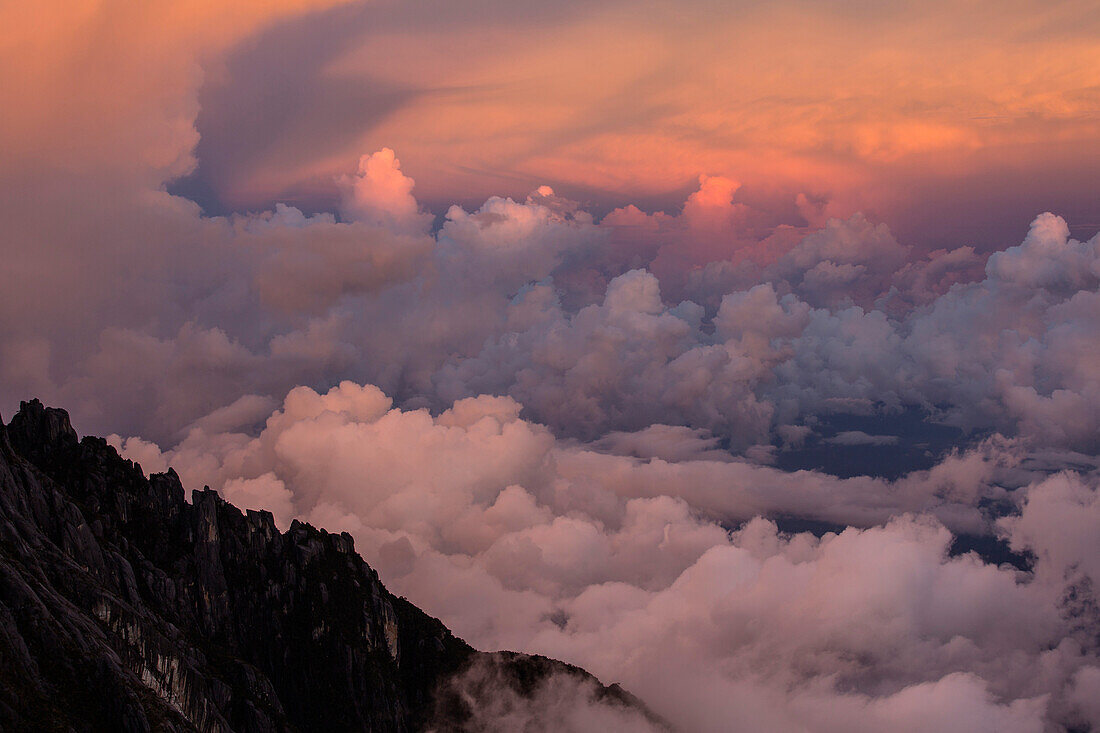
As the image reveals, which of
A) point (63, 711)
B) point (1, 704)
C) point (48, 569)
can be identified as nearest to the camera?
point (1, 704)

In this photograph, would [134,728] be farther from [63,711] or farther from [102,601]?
[102,601]

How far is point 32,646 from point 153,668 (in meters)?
50.4

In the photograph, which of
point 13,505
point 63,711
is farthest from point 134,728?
point 13,505

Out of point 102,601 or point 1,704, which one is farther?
point 102,601

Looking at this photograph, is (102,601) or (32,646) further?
(102,601)

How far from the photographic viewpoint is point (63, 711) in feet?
467

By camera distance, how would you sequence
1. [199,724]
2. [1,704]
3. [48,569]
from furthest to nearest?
[199,724]
[48,569]
[1,704]

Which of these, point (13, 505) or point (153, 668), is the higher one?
point (13, 505)

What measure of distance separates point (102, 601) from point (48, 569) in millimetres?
14241

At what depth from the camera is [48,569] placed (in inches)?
7229

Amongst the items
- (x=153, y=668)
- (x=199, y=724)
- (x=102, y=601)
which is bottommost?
(x=199, y=724)

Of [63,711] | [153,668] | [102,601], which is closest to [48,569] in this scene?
[102,601]

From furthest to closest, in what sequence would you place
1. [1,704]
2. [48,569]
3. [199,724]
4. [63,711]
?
[199,724], [48,569], [63,711], [1,704]

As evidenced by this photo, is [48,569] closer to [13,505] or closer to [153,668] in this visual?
[13,505]
